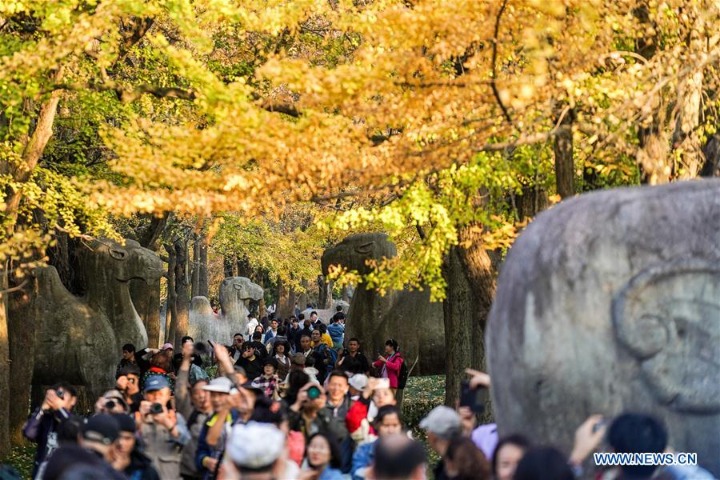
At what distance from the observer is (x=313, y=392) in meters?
10.6

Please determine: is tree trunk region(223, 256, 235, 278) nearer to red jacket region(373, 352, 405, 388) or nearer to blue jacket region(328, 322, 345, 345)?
blue jacket region(328, 322, 345, 345)

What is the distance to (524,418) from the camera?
29.7ft

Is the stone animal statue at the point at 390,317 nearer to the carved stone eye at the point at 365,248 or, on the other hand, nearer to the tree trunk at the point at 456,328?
the carved stone eye at the point at 365,248

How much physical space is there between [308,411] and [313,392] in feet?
0.71

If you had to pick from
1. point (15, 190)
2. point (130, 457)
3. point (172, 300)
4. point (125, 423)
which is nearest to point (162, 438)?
point (130, 457)

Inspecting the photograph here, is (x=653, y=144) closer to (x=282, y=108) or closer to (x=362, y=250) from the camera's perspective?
(x=282, y=108)

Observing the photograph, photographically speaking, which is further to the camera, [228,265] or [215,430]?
[228,265]

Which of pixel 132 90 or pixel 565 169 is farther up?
pixel 132 90

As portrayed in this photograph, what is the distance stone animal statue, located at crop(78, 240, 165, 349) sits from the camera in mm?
25594

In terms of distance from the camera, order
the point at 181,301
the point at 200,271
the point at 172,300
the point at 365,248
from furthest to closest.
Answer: the point at 200,271, the point at 172,300, the point at 181,301, the point at 365,248

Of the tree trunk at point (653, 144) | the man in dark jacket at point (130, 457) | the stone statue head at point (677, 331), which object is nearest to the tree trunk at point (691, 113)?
the tree trunk at point (653, 144)

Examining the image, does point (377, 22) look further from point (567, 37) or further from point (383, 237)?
point (383, 237)

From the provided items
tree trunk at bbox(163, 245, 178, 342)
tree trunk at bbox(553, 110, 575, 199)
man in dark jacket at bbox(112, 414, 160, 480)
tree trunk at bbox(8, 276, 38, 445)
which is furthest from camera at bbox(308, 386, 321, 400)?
tree trunk at bbox(163, 245, 178, 342)

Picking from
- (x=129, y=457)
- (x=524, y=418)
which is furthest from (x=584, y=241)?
(x=129, y=457)
